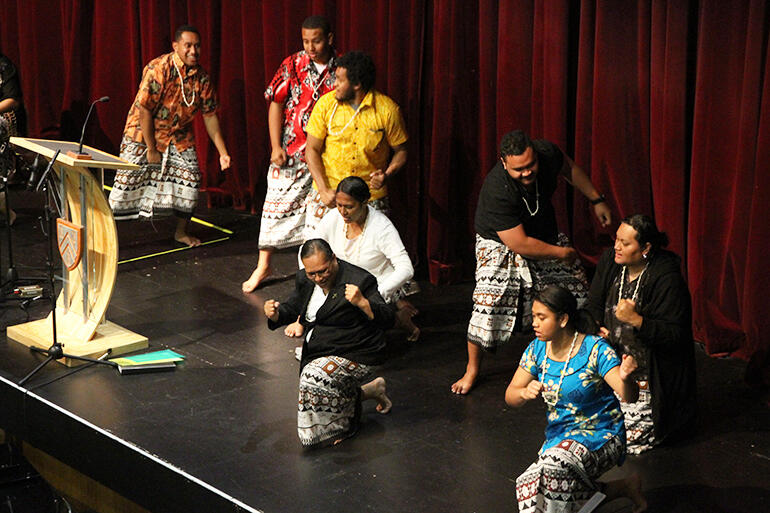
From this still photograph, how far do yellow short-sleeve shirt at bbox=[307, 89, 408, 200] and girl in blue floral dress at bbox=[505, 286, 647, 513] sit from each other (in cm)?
214

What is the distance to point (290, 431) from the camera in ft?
14.4

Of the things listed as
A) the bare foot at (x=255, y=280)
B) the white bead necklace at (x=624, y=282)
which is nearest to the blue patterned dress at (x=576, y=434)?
the white bead necklace at (x=624, y=282)

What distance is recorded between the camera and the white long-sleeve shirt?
4984 mm

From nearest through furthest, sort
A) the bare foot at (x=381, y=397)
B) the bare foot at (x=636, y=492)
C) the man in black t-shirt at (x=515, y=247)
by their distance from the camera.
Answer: the bare foot at (x=636, y=492) < the bare foot at (x=381, y=397) < the man in black t-shirt at (x=515, y=247)

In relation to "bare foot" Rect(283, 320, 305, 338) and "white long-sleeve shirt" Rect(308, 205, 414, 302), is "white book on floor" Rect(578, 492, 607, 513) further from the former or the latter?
"bare foot" Rect(283, 320, 305, 338)

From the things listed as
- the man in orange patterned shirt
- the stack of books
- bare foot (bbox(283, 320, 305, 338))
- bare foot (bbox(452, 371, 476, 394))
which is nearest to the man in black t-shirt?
bare foot (bbox(452, 371, 476, 394))

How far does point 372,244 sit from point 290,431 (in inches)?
40.1

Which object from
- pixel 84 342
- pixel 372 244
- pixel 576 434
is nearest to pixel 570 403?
pixel 576 434

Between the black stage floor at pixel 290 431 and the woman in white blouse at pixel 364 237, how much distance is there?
0.46 m

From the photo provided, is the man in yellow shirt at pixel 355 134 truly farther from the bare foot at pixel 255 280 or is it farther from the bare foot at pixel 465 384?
the bare foot at pixel 465 384

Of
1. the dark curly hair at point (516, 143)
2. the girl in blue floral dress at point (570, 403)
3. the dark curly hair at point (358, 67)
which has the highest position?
the dark curly hair at point (358, 67)

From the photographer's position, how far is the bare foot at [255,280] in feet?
20.1

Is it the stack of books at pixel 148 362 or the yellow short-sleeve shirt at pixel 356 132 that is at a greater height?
the yellow short-sleeve shirt at pixel 356 132

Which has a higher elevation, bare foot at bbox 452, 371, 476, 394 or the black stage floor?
bare foot at bbox 452, 371, 476, 394
